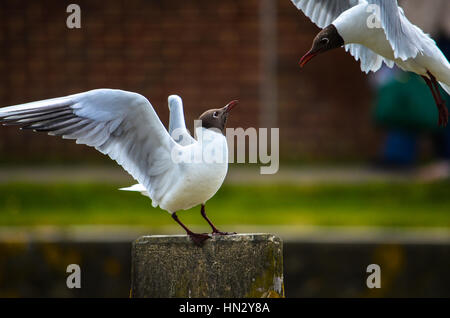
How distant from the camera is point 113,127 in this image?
4406 millimetres

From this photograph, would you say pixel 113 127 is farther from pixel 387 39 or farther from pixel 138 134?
pixel 387 39

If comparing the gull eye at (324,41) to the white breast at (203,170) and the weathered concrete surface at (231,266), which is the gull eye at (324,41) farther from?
the weathered concrete surface at (231,266)

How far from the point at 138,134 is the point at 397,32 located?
119 centimetres

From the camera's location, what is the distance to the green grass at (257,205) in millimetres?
8391

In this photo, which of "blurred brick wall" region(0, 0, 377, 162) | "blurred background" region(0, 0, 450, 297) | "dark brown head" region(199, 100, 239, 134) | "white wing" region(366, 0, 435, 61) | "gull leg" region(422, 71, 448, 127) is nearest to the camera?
"dark brown head" region(199, 100, 239, 134)

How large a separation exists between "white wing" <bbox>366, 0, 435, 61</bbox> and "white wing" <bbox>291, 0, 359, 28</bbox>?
25.5 inches

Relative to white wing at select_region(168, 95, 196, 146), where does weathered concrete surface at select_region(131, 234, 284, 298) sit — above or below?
below

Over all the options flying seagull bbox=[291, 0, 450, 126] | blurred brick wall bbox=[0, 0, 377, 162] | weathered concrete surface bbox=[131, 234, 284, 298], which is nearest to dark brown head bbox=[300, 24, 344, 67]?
flying seagull bbox=[291, 0, 450, 126]

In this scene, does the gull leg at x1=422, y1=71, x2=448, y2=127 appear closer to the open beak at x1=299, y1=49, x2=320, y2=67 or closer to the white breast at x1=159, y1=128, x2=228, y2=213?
the open beak at x1=299, y1=49, x2=320, y2=67

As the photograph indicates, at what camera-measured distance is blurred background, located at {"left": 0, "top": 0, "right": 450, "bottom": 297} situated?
8.96m

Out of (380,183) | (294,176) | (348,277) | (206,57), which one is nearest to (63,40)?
(206,57)

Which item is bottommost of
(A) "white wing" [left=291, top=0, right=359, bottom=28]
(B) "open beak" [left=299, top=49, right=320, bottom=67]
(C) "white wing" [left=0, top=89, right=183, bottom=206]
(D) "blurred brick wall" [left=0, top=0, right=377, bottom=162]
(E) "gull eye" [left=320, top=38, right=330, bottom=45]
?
(C) "white wing" [left=0, top=89, right=183, bottom=206]

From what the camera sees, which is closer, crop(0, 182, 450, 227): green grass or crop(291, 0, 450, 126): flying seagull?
crop(291, 0, 450, 126): flying seagull

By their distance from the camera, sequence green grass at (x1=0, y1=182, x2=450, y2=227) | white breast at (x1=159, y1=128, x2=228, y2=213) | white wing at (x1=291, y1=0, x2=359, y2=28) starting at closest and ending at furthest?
1. white breast at (x1=159, y1=128, x2=228, y2=213)
2. white wing at (x1=291, y1=0, x2=359, y2=28)
3. green grass at (x1=0, y1=182, x2=450, y2=227)
